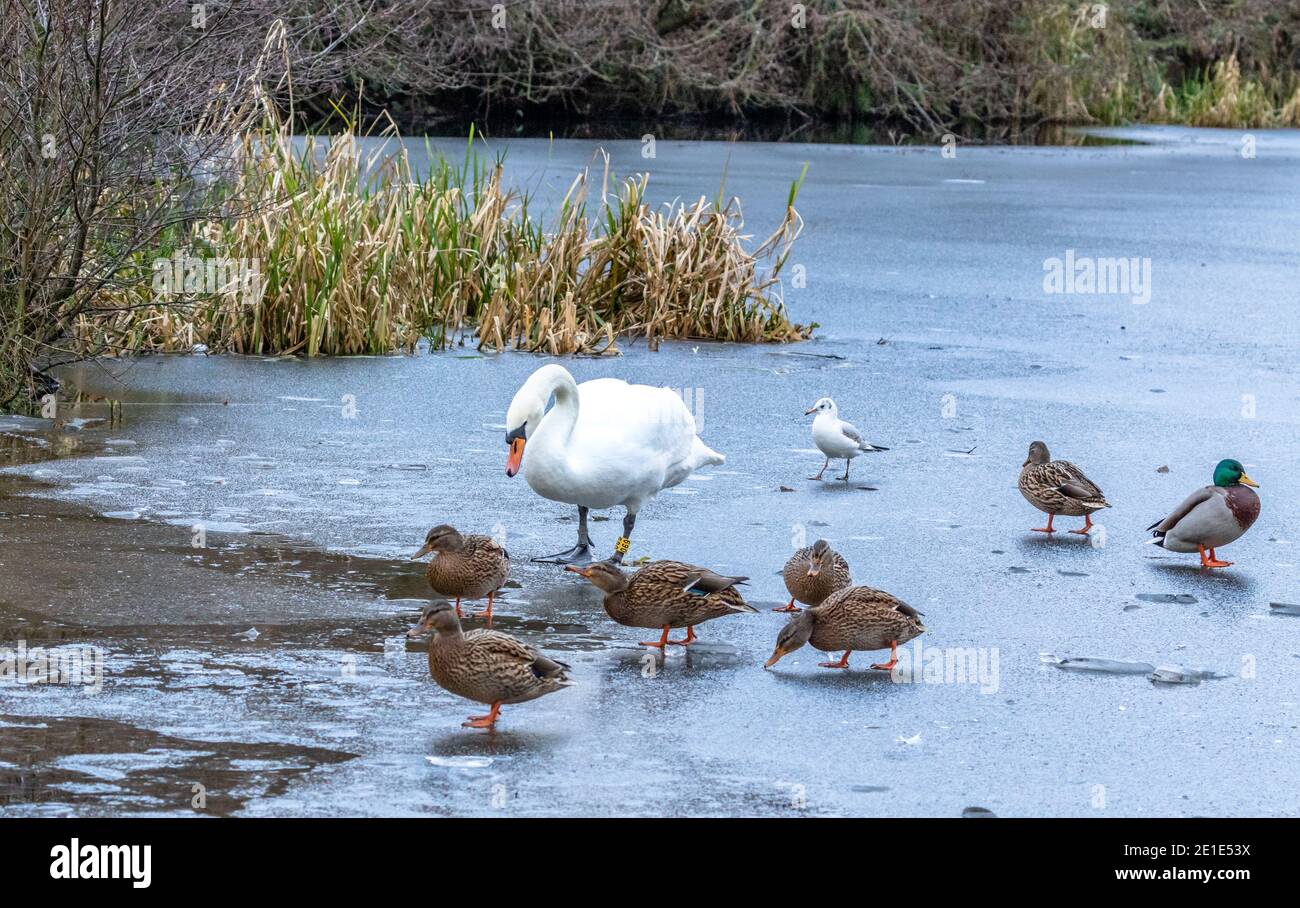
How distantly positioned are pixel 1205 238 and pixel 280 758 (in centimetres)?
1782

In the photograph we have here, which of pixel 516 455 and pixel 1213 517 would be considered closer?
pixel 516 455

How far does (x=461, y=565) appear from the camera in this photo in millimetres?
6422

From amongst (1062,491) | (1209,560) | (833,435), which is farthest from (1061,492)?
(833,435)

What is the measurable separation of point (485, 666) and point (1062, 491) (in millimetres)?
3496

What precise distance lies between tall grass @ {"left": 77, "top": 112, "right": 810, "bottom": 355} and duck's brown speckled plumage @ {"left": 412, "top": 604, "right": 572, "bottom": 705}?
276 inches

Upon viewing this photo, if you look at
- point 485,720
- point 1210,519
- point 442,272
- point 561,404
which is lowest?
point 485,720

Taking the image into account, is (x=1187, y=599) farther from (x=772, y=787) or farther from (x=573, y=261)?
(x=573, y=261)

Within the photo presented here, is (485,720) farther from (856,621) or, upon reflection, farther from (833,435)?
(833,435)

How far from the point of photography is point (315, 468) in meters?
8.88

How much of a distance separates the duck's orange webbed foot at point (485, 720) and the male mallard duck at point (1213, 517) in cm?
336

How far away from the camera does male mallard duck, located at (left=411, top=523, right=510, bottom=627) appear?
21.0 ft

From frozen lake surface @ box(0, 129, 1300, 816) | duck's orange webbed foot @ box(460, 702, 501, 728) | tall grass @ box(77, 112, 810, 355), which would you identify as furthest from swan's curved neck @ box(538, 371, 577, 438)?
tall grass @ box(77, 112, 810, 355)

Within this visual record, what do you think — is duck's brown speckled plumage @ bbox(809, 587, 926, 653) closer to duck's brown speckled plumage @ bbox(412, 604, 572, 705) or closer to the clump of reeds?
duck's brown speckled plumage @ bbox(412, 604, 572, 705)

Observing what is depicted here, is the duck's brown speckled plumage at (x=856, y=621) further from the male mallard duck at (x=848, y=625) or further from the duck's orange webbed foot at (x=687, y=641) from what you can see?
the duck's orange webbed foot at (x=687, y=641)
